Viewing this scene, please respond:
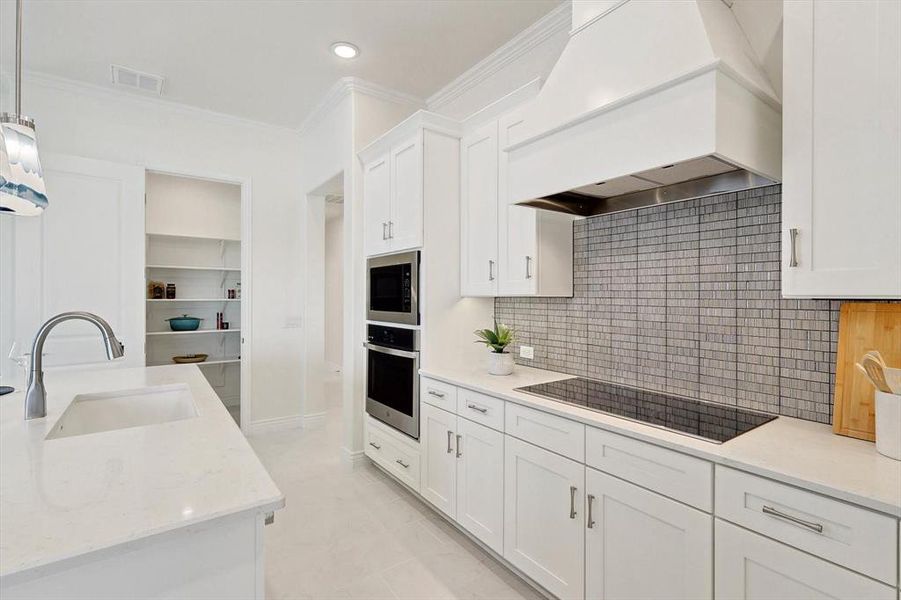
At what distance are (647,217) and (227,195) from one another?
454 centimetres

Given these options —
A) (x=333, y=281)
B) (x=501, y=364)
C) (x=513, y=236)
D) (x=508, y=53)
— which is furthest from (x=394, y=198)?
(x=333, y=281)

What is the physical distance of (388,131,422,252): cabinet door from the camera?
2.74 meters

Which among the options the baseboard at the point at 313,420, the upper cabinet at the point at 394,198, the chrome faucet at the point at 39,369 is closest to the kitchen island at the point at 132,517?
the chrome faucet at the point at 39,369

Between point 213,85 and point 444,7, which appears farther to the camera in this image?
point 213,85

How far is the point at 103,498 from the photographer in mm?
938

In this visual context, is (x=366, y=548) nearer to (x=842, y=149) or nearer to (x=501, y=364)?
(x=501, y=364)

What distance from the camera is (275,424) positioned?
14.0 feet

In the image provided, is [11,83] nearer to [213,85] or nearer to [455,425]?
[213,85]

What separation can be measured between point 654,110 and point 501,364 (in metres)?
1.47

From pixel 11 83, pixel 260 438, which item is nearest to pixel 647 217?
pixel 260 438

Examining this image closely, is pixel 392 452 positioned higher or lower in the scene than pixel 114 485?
lower

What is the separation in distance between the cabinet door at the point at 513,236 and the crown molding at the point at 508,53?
26.2 inches

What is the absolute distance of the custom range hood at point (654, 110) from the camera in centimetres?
139

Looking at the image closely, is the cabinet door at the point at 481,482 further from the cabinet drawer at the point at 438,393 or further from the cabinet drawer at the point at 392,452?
the cabinet drawer at the point at 392,452
